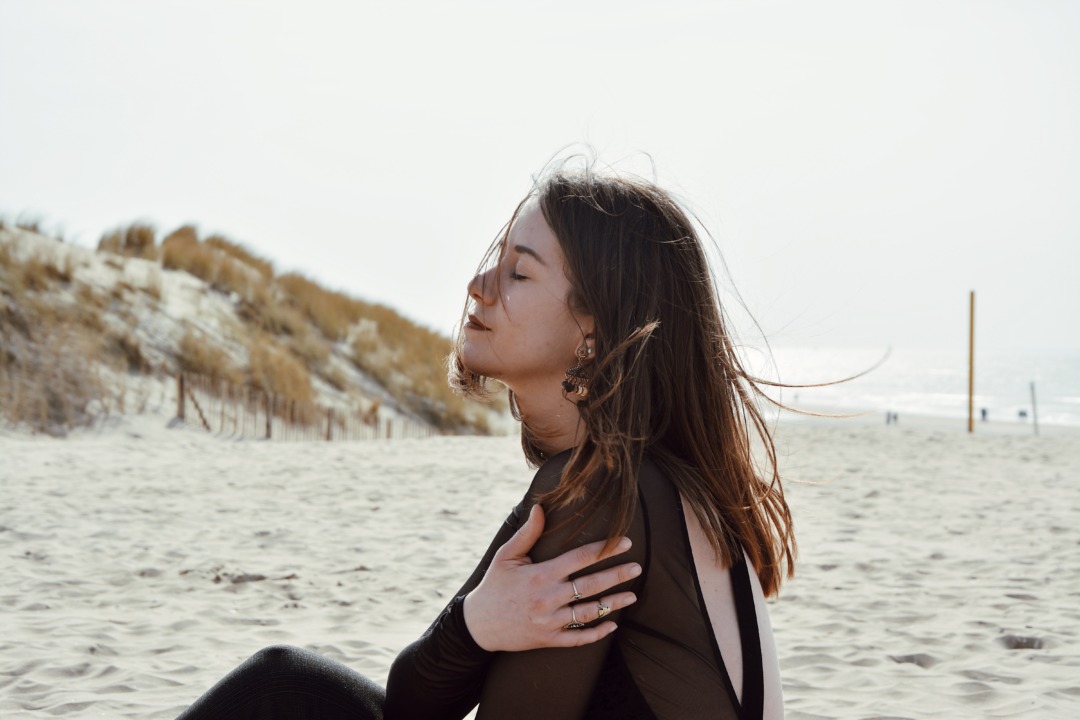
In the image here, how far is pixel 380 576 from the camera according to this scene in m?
5.43

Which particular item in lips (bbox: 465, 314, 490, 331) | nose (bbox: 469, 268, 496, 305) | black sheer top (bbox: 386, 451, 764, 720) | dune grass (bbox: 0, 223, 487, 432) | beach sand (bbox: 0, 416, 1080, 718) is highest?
dune grass (bbox: 0, 223, 487, 432)

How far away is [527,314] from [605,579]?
502mm

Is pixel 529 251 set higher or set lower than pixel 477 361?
higher

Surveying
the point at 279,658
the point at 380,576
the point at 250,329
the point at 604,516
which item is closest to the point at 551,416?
the point at 604,516

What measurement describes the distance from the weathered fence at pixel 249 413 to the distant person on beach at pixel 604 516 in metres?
12.6

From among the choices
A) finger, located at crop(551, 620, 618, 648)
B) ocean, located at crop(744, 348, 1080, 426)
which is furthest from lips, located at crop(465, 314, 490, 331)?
ocean, located at crop(744, 348, 1080, 426)

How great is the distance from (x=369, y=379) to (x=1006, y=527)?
49.7ft

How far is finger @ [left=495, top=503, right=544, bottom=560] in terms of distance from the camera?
56.6 inches

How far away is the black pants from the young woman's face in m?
0.67

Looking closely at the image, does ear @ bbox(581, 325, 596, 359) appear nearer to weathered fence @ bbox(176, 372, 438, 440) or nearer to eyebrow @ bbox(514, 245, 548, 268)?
eyebrow @ bbox(514, 245, 548, 268)

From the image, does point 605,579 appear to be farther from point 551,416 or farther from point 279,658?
point 279,658

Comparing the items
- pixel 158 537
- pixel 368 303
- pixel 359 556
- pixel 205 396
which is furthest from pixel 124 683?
pixel 368 303

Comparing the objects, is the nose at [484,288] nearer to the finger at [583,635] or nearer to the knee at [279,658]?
the finger at [583,635]

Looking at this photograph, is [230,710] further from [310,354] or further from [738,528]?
[310,354]
